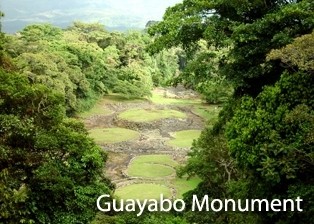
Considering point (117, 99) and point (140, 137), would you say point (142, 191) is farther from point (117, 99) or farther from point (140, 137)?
point (117, 99)

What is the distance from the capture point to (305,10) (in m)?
6.66

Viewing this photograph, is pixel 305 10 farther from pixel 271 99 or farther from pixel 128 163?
pixel 128 163

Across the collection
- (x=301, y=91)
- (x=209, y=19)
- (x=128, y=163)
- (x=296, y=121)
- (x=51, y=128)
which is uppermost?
(x=209, y=19)

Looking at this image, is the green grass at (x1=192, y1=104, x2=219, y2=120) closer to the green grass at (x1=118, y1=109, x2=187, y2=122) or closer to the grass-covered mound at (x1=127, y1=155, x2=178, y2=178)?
the green grass at (x1=118, y1=109, x2=187, y2=122)

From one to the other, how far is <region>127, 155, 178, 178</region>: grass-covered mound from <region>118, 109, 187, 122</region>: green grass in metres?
8.02

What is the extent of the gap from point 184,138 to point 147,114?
238 inches

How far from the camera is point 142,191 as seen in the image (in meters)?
14.8

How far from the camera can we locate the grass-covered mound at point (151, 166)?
17.2 metres

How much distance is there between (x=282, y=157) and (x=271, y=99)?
3.85 ft

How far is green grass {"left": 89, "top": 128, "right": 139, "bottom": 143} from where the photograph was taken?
75.4 feet

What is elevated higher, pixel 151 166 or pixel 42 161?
pixel 42 161

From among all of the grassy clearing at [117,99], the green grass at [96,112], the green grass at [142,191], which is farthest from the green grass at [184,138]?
the grassy clearing at [117,99]

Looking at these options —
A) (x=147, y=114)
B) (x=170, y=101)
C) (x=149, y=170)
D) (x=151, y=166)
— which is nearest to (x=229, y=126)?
(x=149, y=170)

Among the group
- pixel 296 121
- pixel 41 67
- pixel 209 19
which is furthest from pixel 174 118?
pixel 296 121
